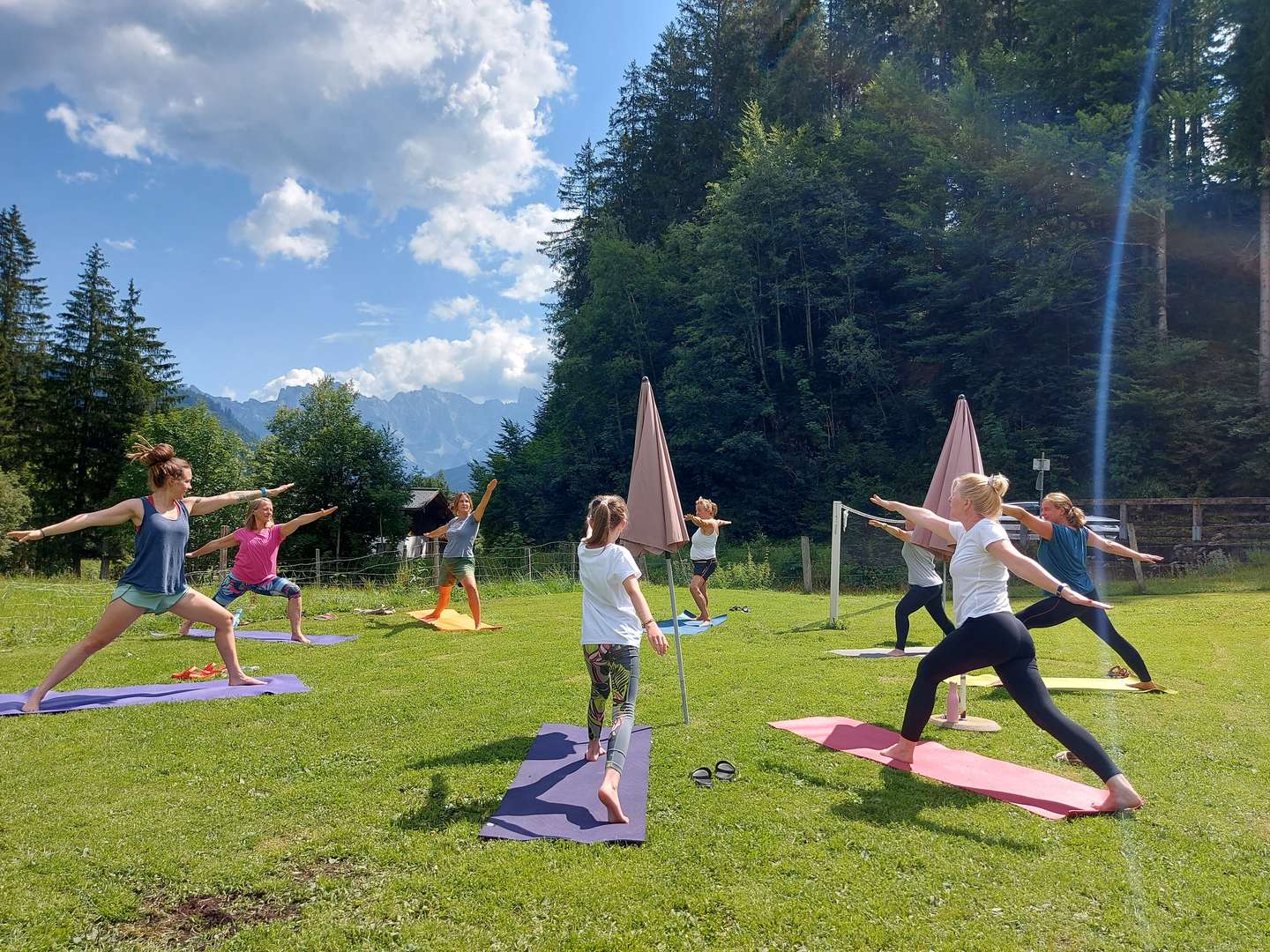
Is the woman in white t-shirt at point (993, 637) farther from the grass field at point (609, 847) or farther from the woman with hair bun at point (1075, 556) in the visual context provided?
the woman with hair bun at point (1075, 556)

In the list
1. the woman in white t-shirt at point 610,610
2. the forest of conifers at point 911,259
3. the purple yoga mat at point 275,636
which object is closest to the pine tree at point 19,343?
the forest of conifers at point 911,259

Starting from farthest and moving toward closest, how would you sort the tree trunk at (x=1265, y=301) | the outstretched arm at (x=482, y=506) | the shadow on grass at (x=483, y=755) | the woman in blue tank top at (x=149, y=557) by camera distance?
the tree trunk at (x=1265, y=301), the outstretched arm at (x=482, y=506), the woman in blue tank top at (x=149, y=557), the shadow on grass at (x=483, y=755)

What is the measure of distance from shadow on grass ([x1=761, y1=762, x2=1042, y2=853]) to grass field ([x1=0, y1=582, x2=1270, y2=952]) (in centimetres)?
2

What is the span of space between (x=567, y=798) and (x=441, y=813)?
2.58 feet

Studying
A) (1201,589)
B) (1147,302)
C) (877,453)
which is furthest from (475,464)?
(1201,589)

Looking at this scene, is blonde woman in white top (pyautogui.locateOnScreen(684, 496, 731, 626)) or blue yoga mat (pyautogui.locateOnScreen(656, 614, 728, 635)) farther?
blonde woman in white top (pyautogui.locateOnScreen(684, 496, 731, 626))

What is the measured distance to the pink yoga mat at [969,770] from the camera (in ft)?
15.4

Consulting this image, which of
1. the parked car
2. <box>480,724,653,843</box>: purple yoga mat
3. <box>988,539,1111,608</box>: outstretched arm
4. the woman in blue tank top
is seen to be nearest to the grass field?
<box>480,724,653,843</box>: purple yoga mat

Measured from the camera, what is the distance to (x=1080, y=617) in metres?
7.15

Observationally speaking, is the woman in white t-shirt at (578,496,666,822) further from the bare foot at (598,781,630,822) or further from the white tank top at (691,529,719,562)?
the white tank top at (691,529,719,562)

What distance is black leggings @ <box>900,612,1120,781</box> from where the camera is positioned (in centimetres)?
449

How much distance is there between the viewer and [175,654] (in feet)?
31.6

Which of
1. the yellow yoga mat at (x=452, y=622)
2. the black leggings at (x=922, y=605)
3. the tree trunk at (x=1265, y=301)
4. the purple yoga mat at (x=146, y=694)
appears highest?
the tree trunk at (x=1265, y=301)

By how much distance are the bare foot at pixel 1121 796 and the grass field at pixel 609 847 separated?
8cm
